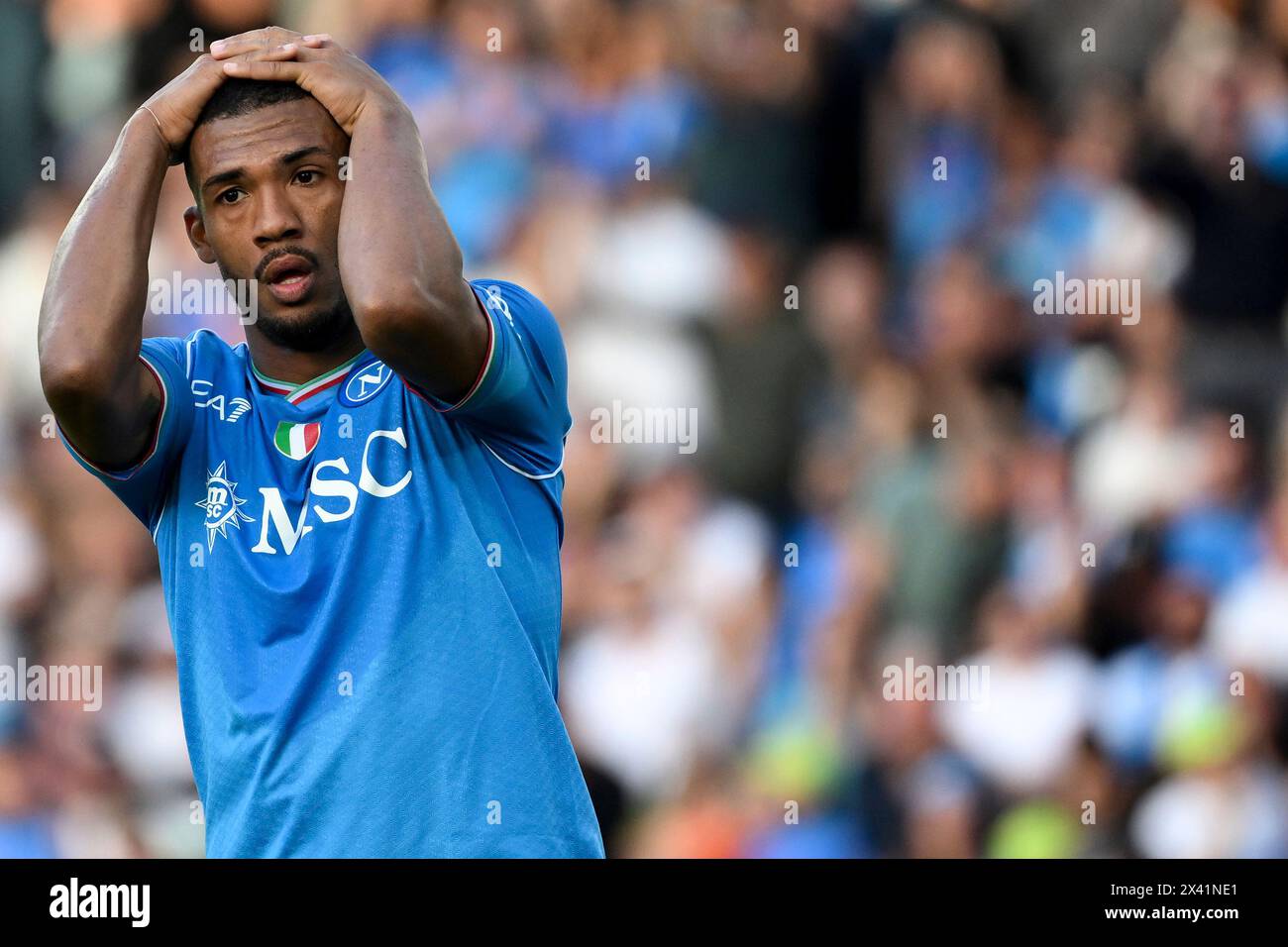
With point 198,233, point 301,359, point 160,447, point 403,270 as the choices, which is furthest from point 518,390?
point 198,233

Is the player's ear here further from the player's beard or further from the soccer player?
the player's beard

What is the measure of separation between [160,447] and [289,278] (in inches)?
12.4

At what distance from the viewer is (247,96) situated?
2643 mm

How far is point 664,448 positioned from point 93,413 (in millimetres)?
4022

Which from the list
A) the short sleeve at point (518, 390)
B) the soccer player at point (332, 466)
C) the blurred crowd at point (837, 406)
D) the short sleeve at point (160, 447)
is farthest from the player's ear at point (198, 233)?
the blurred crowd at point (837, 406)

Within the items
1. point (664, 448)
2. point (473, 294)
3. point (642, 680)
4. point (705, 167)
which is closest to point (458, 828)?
point (473, 294)

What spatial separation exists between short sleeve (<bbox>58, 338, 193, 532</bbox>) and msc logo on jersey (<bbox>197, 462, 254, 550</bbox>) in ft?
0.25

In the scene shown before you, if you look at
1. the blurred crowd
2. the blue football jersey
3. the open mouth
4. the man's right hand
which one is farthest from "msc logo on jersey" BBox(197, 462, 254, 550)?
the blurred crowd

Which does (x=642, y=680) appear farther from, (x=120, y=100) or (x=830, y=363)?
(x=120, y=100)

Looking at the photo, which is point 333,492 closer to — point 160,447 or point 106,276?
point 160,447

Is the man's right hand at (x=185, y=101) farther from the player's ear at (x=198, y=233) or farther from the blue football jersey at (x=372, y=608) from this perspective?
the blue football jersey at (x=372, y=608)

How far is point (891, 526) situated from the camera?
6484 mm

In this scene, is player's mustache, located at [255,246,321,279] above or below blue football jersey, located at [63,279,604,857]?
above

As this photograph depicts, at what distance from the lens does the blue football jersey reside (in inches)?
94.4
